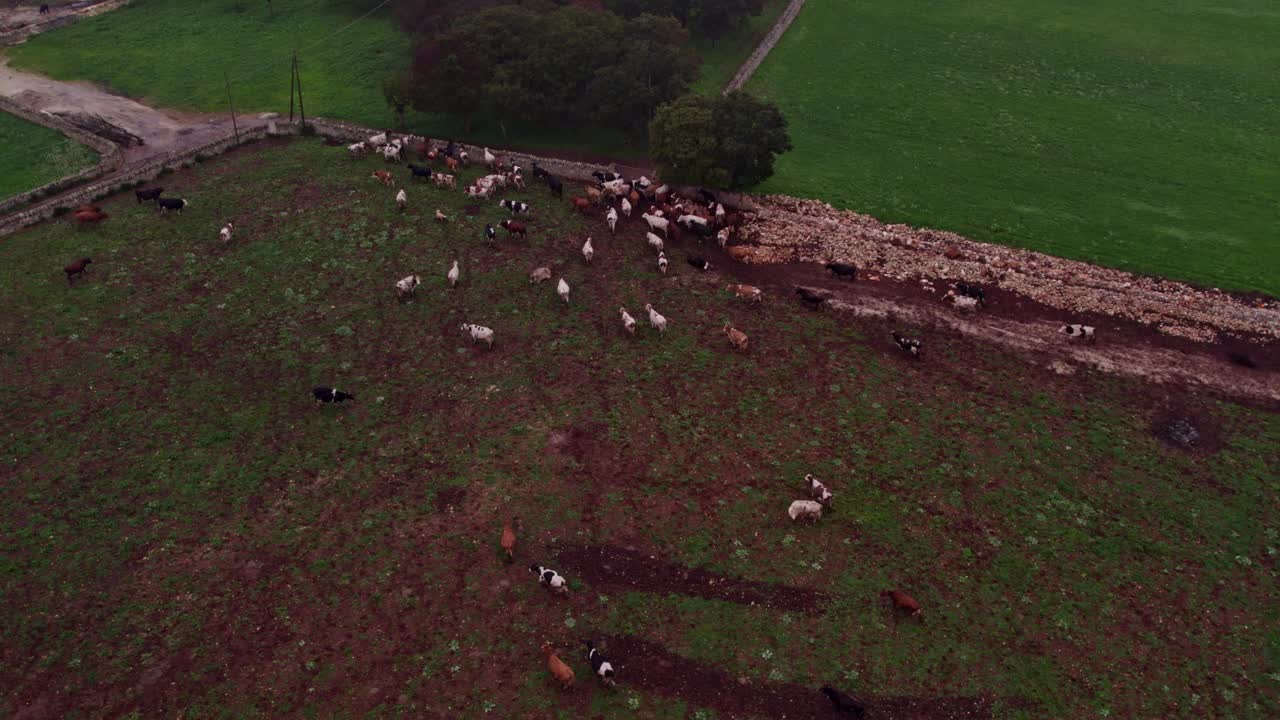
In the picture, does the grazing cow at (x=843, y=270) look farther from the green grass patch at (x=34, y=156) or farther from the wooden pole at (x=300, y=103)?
the green grass patch at (x=34, y=156)

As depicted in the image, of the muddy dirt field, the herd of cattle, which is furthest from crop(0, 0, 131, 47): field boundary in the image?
the muddy dirt field

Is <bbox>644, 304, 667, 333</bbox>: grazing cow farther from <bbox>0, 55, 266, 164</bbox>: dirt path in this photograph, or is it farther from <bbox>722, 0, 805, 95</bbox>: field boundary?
<bbox>0, 55, 266, 164</bbox>: dirt path

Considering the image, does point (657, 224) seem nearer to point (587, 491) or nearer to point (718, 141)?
point (718, 141)

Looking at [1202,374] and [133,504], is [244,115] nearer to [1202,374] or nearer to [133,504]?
[133,504]

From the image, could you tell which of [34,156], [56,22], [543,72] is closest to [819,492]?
[543,72]

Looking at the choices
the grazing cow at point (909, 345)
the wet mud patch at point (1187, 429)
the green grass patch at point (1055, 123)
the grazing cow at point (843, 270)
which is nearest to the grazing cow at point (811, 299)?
the grazing cow at point (843, 270)

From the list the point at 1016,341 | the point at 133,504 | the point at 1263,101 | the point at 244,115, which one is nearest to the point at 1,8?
the point at 244,115

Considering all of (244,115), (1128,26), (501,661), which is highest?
(1128,26)
